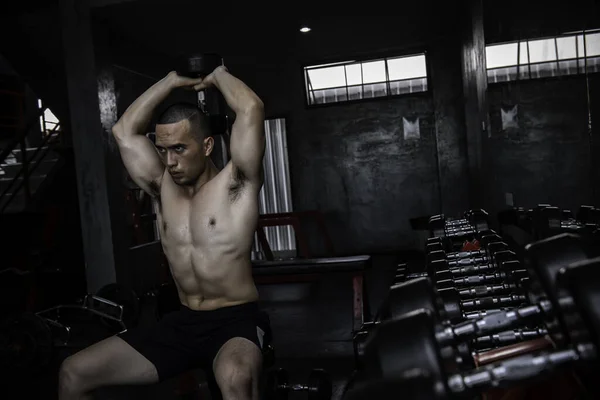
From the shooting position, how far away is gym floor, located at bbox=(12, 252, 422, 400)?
3.05 m

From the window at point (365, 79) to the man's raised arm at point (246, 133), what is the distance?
5763 mm

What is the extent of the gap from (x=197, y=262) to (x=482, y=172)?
120 inches

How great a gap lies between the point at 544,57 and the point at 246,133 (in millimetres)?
1436

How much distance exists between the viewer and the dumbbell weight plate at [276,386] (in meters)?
1.86

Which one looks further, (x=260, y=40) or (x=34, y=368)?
(x=260, y=40)

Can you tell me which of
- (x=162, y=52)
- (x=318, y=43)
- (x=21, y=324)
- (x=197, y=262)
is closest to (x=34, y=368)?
(x=21, y=324)

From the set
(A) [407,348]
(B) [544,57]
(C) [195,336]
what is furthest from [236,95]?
(A) [407,348]

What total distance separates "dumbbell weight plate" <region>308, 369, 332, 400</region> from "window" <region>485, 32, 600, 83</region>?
1.42 meters

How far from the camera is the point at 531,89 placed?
9.26 ft

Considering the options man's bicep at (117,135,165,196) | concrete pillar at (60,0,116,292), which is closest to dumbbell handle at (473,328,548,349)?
man's bicep at (117,135,165,196)

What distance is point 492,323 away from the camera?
0.70 m

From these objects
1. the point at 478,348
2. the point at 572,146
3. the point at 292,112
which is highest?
the point at 292,112

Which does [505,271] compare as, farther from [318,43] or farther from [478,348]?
[318,43]

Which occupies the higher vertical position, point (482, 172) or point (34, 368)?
point (482, 172)
